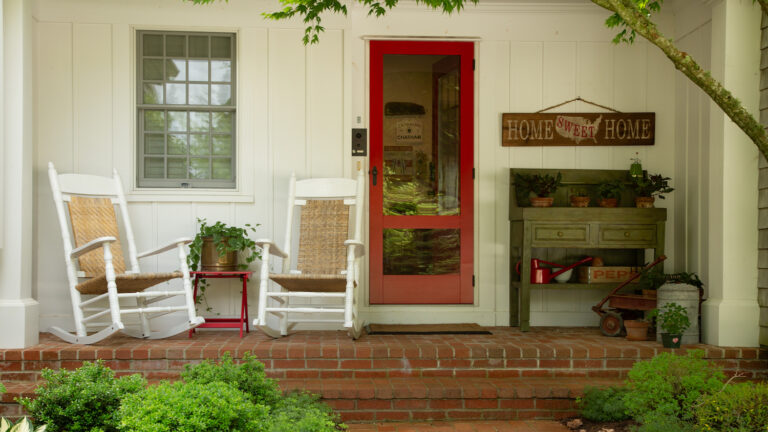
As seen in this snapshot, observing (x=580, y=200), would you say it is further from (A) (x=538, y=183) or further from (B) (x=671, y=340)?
(B) (x=671, y=340)

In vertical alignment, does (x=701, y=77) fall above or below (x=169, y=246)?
above

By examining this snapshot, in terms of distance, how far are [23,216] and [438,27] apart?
3.24 metres

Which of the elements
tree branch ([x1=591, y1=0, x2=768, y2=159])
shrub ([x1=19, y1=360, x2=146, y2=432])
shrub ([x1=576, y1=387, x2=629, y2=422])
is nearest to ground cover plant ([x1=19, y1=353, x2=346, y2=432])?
shrub ([x1=19, y1=360, x2=146, y2=432])

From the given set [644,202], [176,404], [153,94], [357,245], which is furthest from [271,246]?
[644,202]

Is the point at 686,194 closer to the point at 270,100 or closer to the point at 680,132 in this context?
the point at 680,132

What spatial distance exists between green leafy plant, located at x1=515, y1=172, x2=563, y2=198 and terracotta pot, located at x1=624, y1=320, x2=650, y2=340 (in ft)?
3.62

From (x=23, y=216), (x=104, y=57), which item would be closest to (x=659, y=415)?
(x=23, y=216)

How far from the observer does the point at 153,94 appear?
5316mm

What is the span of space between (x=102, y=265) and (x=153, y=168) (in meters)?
0.87

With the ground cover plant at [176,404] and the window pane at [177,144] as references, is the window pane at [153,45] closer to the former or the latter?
the window pane at [177,144]

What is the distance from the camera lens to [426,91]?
5516 mm

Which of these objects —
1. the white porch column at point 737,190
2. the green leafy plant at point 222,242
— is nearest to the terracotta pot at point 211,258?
the green leafy plant at point 222,242

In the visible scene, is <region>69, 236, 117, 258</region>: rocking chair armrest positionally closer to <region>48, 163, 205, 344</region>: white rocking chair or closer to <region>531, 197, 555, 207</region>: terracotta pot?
<region>48, 163, 205, 344</region>: white rocking chair

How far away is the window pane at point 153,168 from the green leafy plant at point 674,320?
12.0ft
